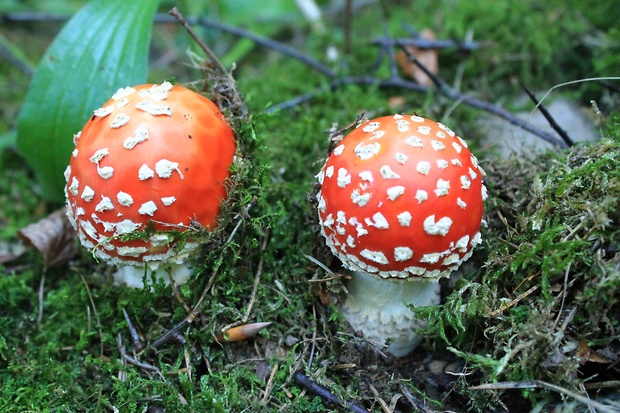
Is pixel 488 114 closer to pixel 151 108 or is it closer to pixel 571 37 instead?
pixel 571 37

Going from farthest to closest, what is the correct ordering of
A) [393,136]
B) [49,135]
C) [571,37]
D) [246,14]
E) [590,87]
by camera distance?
1. [246,14]
2. [571,37]
3. [590,87]
4. [49,135]
5. [393,136]

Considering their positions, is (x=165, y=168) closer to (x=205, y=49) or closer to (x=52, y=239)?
(x=205, y=49)

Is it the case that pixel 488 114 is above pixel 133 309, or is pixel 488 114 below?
above

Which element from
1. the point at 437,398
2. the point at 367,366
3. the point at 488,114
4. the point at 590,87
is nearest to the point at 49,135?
the point at 367,366

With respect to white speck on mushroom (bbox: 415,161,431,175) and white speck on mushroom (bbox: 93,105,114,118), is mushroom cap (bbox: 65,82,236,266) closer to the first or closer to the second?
white speck on mushroom (bbox: 93,105,114,118)

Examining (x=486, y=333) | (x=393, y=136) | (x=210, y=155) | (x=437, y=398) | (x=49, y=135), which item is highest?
(x=393, y=136)

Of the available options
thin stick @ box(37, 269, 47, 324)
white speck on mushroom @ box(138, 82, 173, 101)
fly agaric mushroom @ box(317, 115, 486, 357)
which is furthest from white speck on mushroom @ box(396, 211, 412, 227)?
thin stick @ box(37, 269, 47, 324)

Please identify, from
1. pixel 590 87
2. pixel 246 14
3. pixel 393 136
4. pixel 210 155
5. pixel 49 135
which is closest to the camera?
pixel 393 136
